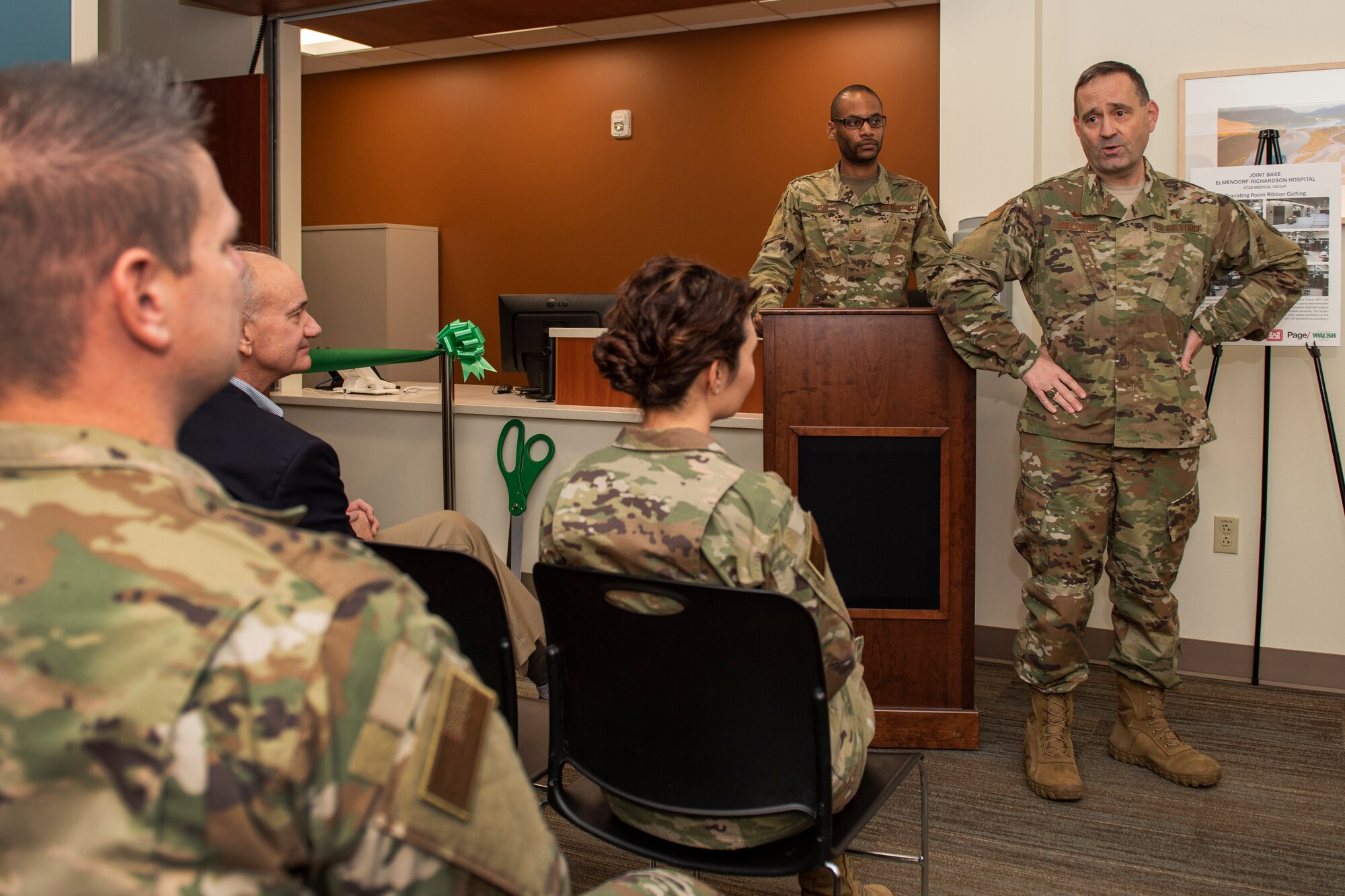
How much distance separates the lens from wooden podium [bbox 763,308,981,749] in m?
2.88

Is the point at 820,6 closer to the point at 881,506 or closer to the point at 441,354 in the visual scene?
the point at 441,354

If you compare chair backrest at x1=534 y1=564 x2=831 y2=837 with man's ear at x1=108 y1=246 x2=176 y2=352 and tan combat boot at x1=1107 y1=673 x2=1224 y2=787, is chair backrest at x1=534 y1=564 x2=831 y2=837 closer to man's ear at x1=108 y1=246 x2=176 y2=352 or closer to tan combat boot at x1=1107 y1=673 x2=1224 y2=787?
man's ear at x1=108 y1=246 x2=176 y2=352

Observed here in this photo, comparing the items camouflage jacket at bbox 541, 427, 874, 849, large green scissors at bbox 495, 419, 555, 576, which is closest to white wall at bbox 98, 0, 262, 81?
large green scissors at bbox 495, 419, 555, 576

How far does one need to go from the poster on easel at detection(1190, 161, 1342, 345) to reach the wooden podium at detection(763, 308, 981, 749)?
93 cm

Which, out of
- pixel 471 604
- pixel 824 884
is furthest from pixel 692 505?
pixel 824 884

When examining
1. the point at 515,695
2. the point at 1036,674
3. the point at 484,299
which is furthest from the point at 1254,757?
the point at 484,299

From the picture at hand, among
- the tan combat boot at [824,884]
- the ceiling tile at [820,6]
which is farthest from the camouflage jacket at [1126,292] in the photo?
the ceiling tile at [820,6]

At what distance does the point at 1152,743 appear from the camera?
2.76 m

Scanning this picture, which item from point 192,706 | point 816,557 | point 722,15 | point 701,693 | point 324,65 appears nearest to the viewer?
point 192,706

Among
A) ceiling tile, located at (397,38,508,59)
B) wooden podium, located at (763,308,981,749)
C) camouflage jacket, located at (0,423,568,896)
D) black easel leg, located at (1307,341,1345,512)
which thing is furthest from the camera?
ceiling tile, located at (397,38,508,59)

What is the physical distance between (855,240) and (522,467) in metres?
1.44

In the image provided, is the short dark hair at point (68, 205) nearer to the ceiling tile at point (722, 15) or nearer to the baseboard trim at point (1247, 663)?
the baseboard trim at point (1247, 663)

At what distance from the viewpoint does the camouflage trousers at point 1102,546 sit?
2.70 meters

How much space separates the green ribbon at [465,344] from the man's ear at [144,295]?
3.37 metres
